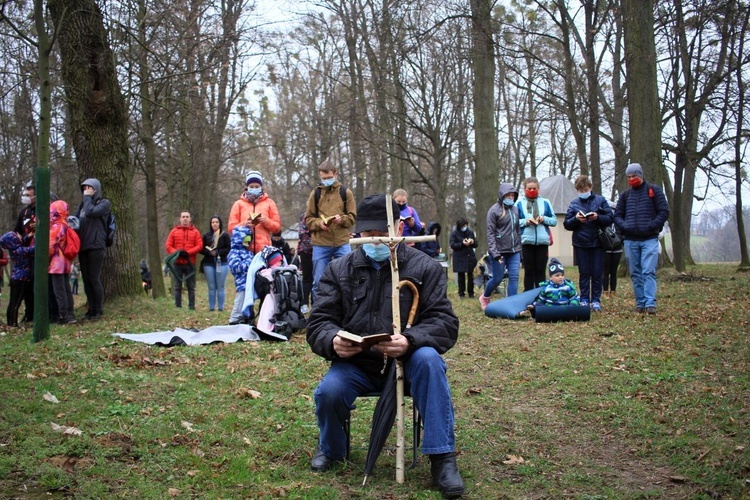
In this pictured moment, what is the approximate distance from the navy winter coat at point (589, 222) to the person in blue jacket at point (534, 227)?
304 mm

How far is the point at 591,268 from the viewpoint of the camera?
11.1 meters

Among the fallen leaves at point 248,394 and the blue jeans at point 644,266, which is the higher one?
the blue jeans at point 644,266

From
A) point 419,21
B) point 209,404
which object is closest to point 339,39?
point 419,21

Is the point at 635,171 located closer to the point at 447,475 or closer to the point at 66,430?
the point at 447,475

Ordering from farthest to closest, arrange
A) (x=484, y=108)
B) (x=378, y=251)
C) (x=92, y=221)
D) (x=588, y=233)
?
(x=484, y=108) < (x=588, y=233) < (x=92, y=221) < (x=378, y=251)

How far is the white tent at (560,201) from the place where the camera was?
3697cm

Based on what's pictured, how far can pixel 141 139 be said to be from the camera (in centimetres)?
1892

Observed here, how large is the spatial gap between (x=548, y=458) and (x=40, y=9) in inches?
288

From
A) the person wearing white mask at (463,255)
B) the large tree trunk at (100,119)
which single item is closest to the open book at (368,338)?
the large tree trunk at (100,119)

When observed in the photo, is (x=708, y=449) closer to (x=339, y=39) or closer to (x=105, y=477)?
(x=105, y=477)

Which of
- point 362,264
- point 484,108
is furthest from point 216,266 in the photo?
point 362,264

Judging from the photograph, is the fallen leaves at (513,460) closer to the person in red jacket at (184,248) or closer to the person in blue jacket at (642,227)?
the person in blue jacket at (642,227)

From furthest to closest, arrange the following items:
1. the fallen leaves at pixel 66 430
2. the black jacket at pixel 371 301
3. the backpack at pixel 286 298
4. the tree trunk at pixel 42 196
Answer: the backpack at pixel 286 298
the tree trunk at pixel 42 196
the fallen leaves at pixel 66 430
the black jacket at pixel 371 301

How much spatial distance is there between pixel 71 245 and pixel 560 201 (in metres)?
30.2
